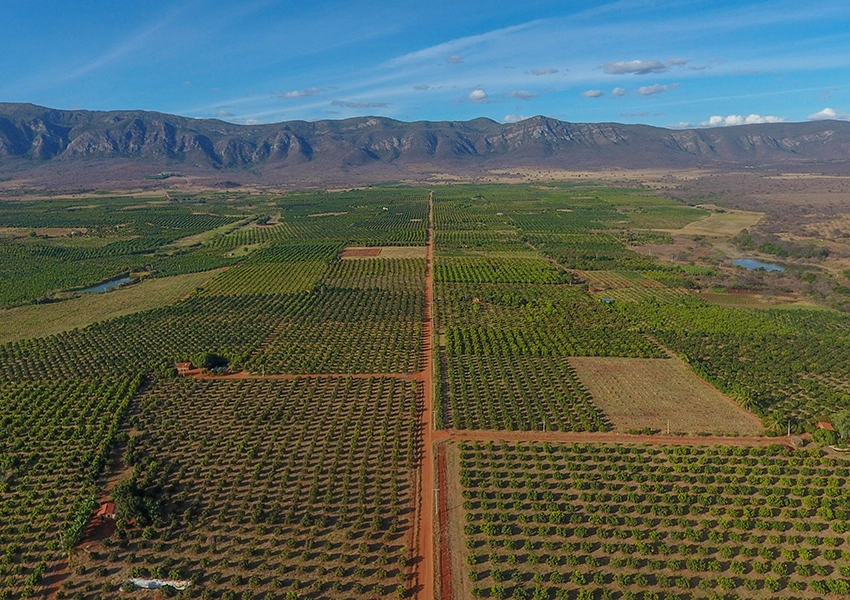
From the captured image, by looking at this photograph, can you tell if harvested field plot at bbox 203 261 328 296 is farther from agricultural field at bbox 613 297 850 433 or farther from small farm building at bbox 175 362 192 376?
agricultural field at bbox 613 297 850 433

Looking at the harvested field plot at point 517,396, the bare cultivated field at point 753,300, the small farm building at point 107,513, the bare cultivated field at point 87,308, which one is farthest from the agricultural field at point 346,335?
the bare cultivated field at point 753,300

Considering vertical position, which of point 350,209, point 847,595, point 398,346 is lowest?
point 847,595

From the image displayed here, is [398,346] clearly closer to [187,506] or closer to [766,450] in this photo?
[187,506]

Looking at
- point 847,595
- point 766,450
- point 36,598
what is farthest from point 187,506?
point 766,450

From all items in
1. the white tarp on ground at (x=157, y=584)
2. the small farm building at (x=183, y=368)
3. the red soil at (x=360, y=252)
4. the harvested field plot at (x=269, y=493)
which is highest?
the red soil at (x=360, y=252)

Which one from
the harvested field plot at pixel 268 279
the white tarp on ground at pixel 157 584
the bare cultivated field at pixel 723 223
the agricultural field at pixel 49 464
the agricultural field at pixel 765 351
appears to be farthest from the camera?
the bare cultivated field at pixel 723 223

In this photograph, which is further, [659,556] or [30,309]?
[30,309]

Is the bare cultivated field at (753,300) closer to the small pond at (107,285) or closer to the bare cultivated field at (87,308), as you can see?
the bare cultivated field at (87,308)
